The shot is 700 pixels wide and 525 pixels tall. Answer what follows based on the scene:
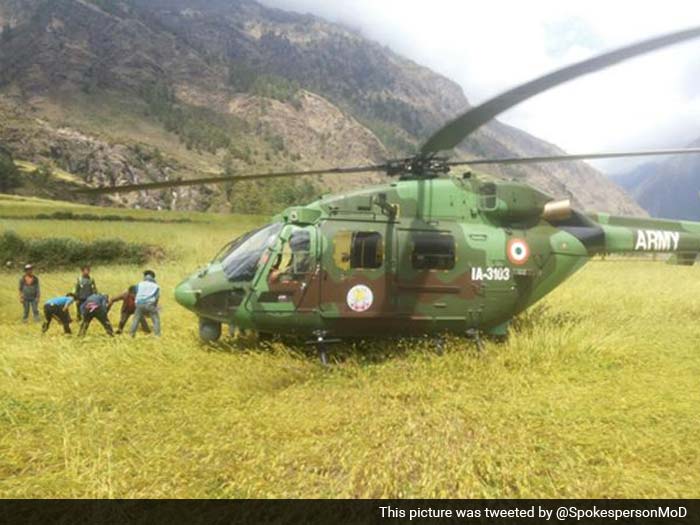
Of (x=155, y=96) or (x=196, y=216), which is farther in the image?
(x=155, y=96)

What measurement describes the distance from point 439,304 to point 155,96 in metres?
209

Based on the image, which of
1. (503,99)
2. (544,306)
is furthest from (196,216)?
(503,99)

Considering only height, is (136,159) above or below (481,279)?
above

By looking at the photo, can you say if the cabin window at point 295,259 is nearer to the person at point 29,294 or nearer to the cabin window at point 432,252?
the cabin window at point 432,252

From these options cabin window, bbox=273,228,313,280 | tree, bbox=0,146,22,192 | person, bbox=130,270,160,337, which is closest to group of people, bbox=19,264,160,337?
person, bbox=130,270,160,337

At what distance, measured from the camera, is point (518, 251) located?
884 cm

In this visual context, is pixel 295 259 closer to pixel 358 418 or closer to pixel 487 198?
pixel 358 418

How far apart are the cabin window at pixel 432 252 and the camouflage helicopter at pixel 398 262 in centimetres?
2

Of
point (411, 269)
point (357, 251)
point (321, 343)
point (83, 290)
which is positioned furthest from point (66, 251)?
point (411, 269)

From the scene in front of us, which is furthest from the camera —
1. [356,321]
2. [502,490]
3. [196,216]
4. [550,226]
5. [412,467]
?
[196,216]

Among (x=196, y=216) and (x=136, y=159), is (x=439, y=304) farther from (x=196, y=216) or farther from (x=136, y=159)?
(x=136, y=159)

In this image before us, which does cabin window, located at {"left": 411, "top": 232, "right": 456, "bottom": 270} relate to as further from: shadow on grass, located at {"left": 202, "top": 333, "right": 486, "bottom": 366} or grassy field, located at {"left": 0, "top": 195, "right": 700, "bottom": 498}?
grassy field, located at {"left": 0, "top": 195, "right": 700, "bottom": 498}

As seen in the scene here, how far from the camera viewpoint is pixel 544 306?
1258cm

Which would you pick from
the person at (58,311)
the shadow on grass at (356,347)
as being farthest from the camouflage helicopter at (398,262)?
the person at (58,311)
